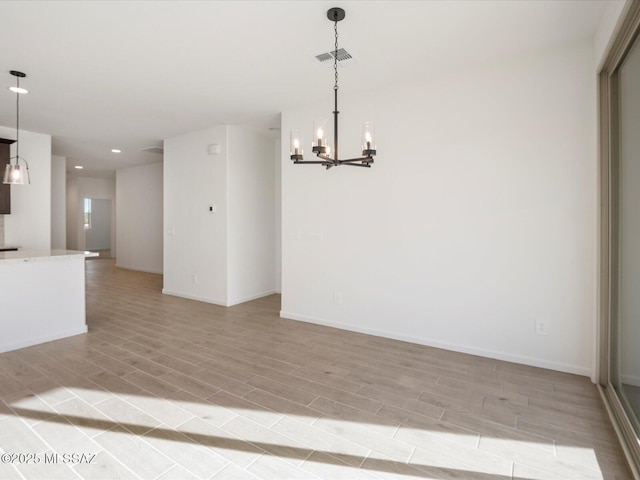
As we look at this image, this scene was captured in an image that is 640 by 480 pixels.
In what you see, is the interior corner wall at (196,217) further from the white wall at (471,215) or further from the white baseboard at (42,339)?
the white baseboard at (42,339)

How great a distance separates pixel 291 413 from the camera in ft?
7.89

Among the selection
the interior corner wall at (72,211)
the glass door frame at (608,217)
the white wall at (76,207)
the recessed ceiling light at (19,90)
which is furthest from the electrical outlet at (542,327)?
the interior corner wall at (72,211)

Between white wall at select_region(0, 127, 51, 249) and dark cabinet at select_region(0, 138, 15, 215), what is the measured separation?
171 mm

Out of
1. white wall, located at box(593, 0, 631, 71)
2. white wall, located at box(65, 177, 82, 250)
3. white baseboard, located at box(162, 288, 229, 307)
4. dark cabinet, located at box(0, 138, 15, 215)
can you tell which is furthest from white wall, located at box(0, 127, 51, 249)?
white wall, located at box(593, 0, 631, 71)

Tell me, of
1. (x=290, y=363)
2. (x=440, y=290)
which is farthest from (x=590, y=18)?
(x=290, y=363)

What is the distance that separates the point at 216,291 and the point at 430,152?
12.7 ft

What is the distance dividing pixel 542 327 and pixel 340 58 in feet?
10.1

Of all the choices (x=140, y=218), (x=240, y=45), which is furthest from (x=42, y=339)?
(x=140, y=218)

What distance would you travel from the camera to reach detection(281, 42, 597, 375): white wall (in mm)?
3055

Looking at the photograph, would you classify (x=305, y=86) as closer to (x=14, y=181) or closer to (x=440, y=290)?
(x=440, y=290)

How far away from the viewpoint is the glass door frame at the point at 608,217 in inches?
101

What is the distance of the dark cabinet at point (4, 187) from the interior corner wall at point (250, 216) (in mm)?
3366

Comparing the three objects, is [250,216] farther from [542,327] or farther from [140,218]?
[140,218]

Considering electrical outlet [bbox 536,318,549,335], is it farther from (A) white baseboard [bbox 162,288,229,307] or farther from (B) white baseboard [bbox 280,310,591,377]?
(A) white baseboard [bbox 162,288,229,307]
